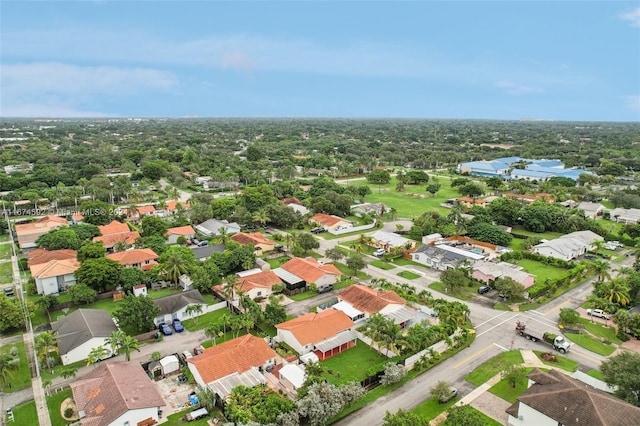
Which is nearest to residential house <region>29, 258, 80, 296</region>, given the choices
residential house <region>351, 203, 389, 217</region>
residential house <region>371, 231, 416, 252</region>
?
residential house <region>371, 231, 416, 252</region>

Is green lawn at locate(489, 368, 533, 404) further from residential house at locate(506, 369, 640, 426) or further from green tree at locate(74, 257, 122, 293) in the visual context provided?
green tree at locate(74, 257, 122, 293)

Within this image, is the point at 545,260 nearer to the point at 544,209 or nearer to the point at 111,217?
the point at 544,209

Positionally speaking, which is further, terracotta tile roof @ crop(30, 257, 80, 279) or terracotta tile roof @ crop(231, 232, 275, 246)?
terracotta tile roof @ crop(231, 232, 275, 246)

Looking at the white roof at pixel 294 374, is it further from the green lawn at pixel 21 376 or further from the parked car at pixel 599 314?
the parked car at pixel 599 314

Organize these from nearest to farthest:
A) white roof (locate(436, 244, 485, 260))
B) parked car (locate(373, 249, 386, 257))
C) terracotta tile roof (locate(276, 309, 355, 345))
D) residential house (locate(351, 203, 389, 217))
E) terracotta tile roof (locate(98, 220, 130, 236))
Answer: terracotta tile roof (locate(276, 309, 355, 345)), white roof (locate(436, 244, 485, 260)), parked car (locate(373, 249, 386, 257)), terracotta tile roof (locate(98, 220, 130, 236)), residential house (locate(351, 203, 389, 217))

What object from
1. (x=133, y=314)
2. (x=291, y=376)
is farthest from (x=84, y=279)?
(x=291, y=376)

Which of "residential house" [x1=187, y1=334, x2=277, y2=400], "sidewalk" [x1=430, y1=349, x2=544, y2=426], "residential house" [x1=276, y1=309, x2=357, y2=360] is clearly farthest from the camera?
"residential house" [x1=276, y1=309, x2=357, y2=360]
